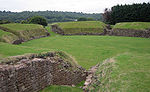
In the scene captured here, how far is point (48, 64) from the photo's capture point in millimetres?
9641

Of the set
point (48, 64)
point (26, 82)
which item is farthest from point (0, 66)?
point (48, 64)

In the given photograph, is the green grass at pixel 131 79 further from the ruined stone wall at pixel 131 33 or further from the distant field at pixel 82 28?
the distant field at pixel 82 28

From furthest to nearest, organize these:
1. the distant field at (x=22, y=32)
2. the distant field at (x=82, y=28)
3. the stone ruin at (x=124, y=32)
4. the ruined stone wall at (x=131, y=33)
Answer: the distant field at (x=82, y=28) → the stone ruin at (x=124, y=32) → the ruined stone wall at (x=131, y=33) → the distant field at (x=22, y=32)

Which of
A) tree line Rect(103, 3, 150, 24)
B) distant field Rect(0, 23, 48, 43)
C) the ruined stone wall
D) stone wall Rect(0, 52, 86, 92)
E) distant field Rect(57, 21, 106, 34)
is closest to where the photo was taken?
stone wall Rect(0, 52, 86, 92)

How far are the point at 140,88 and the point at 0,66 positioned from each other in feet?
23.8

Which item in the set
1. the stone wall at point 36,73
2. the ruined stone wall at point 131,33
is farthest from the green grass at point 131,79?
the ruined stone wall at point 131,33

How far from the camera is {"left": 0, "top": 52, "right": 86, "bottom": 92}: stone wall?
7108mm

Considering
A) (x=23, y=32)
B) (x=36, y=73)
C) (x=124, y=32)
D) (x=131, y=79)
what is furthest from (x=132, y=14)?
(x=36, y=73)

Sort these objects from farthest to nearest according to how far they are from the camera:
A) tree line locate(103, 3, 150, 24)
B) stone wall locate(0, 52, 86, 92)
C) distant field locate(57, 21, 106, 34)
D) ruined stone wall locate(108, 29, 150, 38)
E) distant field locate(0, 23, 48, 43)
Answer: tree line locate(103, 3, 150, 24), distant field locate(57, 21, 106, 34), ruined stone wall locate(108, 29, 150, 38), distant field locate(0, 23, 48, 43), stone wall locate(0, 52, 86, 92)

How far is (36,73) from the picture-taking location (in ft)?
28.5

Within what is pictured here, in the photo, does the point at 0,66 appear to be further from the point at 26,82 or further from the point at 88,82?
the point at 88,82

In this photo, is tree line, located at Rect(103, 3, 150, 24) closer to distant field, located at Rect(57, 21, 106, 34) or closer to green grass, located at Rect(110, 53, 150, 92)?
distant field, located at Rect(57, 21, 106, 34)

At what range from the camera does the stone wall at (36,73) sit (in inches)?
280

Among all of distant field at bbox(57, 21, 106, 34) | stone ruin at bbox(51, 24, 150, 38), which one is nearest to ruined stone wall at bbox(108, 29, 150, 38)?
stone ruin at bbox(51, 24, 150, 38)
